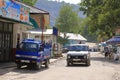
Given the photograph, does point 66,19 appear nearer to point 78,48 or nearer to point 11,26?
point 78,48

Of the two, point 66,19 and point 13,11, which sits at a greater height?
point 66,19

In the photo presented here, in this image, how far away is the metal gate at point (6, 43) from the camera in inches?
1140

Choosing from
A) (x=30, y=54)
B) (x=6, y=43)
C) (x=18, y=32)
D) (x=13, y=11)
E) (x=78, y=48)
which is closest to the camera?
(x=30, y=54)

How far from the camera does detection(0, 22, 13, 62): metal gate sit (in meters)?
29.0

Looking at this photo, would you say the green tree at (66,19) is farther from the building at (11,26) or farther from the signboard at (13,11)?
the signboard at (13,11)

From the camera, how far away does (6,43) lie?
30250 mm

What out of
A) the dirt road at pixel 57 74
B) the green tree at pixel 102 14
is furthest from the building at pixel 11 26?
the green tree at pixel 102 14

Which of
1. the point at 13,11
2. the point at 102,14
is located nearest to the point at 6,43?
the point at 13,11

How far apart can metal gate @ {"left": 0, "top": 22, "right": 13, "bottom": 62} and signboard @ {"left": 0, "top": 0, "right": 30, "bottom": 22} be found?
1872 millimetres

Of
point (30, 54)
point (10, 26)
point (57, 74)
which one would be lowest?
point (57, 74)

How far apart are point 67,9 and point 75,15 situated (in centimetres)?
383

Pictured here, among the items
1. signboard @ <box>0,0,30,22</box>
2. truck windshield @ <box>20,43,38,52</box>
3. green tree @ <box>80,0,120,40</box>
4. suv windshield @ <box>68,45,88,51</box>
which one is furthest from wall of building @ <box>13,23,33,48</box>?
green tree @ <box>80,0,120,40</box>

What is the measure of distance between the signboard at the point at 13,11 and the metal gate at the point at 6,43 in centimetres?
→ 187

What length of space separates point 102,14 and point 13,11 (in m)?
32.4
